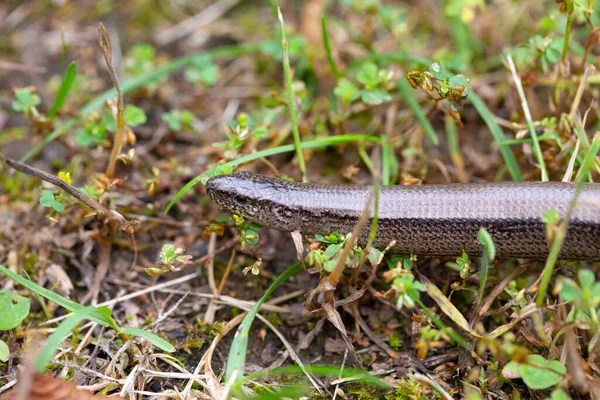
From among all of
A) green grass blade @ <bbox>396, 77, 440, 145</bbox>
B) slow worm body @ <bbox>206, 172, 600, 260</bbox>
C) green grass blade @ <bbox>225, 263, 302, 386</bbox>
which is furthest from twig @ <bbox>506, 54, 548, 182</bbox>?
green grass blade @ <bbox>225, 263, 302, 386</bbox>

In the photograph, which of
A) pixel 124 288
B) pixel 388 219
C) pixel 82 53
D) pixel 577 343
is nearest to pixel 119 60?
pixel 82 53

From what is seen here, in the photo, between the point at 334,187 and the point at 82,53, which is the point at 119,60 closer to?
the point at 82,53

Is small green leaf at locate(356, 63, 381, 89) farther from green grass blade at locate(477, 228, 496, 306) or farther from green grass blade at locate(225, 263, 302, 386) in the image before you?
green grass blade at locate(225, 263, 302, 386)

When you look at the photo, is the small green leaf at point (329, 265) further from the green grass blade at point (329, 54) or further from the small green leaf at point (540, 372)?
the green grass blade at point (329, 54)

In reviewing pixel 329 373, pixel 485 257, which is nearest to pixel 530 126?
pixel 485 257

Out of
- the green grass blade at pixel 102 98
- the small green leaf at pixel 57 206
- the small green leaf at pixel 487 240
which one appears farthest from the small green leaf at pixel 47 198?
the small green leaf at pixel 487 240
